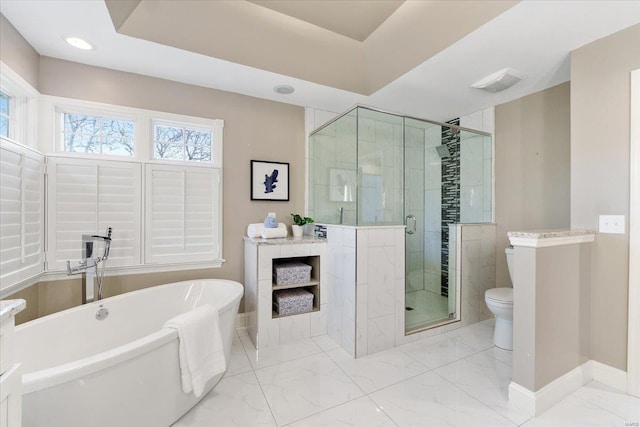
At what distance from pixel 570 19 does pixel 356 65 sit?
167 cm

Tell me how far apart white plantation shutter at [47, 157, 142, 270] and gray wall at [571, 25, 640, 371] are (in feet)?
12.0

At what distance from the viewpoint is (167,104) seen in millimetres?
2650

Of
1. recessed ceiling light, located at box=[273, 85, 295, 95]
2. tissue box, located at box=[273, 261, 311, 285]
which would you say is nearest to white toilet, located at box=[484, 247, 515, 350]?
tissue box, located at box=[273, 261, 311, 285]

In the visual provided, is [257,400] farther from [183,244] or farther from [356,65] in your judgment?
[356,65]

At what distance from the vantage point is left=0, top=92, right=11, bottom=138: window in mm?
1977

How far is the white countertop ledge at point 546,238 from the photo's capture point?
165cm

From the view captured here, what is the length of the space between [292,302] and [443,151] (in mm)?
2358

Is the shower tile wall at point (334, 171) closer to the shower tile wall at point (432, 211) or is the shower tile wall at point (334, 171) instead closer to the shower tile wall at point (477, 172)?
the shower tile wall at point (432, 211)

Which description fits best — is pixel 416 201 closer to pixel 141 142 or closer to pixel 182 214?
pixel 182 214

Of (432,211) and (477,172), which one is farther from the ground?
(477,172)

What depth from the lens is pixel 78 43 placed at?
207cm

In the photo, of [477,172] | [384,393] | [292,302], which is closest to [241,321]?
[292,302]

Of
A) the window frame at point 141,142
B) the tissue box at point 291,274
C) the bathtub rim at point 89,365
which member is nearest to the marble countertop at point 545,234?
the tissue box at point 291,274

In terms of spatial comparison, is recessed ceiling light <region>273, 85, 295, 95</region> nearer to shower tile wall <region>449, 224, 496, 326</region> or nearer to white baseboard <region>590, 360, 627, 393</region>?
shower tile wall <region>449, 224, 496, 326</region>
